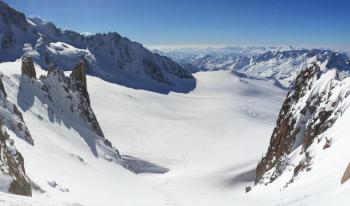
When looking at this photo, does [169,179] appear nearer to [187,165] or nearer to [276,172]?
[187,165]

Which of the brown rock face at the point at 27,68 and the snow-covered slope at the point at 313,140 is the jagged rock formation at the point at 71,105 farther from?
the snow-covered slope at the point at 313,140

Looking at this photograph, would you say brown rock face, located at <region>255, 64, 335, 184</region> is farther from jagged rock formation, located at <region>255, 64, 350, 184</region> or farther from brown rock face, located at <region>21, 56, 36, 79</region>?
brown rock face, located at <region>21, 56, 36, 79</region>

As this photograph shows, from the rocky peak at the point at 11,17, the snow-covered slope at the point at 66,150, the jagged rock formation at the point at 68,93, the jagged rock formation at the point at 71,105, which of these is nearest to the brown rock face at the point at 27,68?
the snow-covered slope at the point at 66,150

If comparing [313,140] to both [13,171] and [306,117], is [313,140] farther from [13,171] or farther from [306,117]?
[13,171]

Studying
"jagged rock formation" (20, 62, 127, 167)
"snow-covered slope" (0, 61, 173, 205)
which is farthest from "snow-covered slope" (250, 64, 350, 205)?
"jagged rock formation" (20, 62, 127, 167)

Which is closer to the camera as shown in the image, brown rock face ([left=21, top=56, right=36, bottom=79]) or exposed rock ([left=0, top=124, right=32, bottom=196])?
exposed rock ([left=0, top=124, right=32, bottom=196])

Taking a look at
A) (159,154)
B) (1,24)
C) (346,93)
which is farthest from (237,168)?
(1,24)

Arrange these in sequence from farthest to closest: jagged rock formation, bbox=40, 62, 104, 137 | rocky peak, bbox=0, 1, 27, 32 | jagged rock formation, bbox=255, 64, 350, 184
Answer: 1. rocky peak, bbox=0, 1, 27, 32
2. jagged rock formation, bbox=40, 62, 104, 137
3. jagged rock formation, bbox=255, 64, 350, 184

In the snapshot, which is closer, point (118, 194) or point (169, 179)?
point (118, 194)
